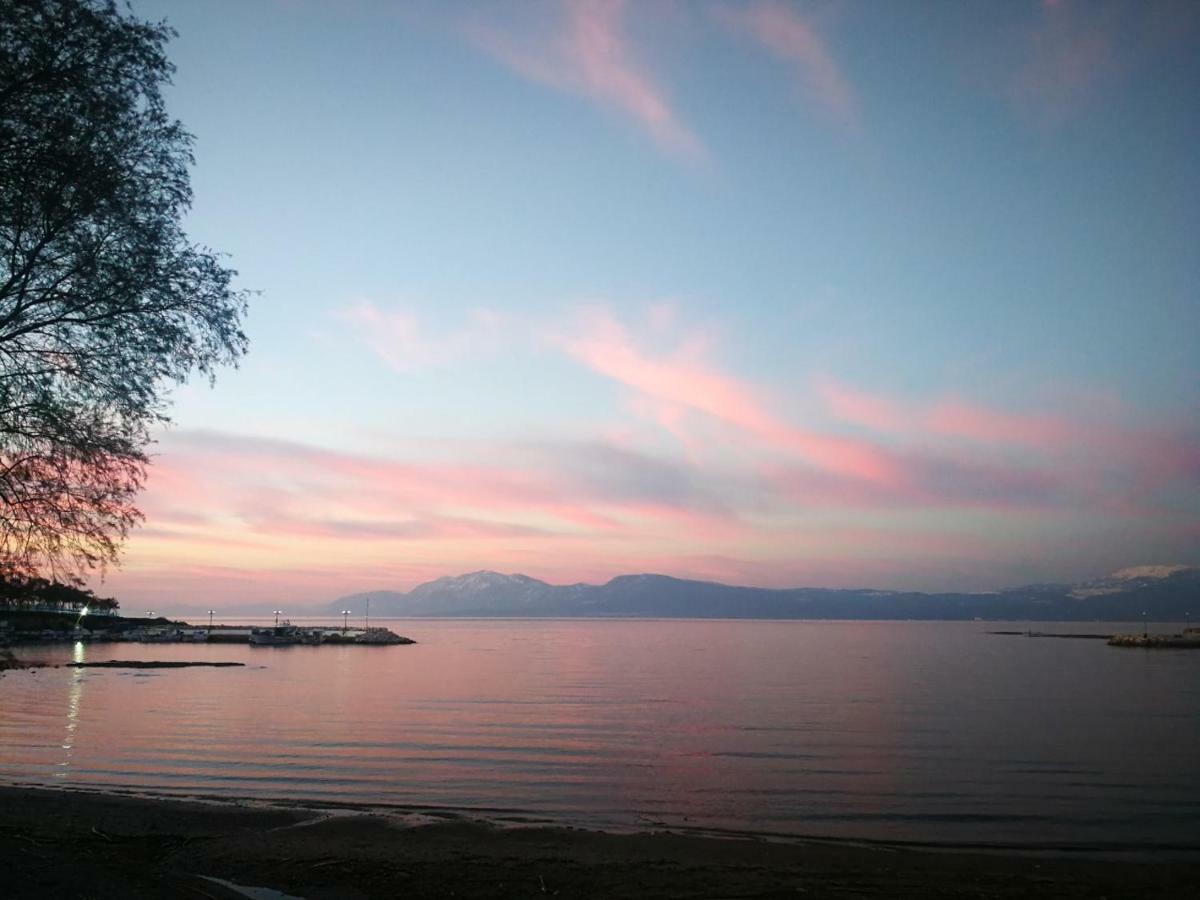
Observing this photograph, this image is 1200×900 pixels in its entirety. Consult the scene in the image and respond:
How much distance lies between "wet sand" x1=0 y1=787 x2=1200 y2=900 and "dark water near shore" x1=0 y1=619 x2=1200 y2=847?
131 inches

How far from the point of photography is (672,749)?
35.0m

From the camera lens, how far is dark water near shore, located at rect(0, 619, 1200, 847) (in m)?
23.5

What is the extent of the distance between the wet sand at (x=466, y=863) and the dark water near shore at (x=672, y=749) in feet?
10.9

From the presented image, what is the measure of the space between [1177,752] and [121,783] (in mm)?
41931

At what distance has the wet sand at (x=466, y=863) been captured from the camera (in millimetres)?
14320

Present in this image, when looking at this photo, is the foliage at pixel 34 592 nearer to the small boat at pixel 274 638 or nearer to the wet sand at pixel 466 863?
the wet sand at pixel 466 863

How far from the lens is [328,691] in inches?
2500

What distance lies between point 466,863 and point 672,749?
2023cm

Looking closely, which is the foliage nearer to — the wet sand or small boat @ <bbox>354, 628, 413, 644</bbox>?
the wet sand

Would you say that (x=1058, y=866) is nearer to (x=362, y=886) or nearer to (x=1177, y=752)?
(x=362, y=886)

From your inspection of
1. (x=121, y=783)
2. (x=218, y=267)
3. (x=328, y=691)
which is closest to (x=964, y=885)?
(x=218, y=267)

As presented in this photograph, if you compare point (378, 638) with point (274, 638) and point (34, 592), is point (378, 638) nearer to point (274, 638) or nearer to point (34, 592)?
point (274, 638)

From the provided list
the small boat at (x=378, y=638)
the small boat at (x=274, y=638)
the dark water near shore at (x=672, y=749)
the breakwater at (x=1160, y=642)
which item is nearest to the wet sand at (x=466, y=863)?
the dark water near shore at (x=672, y=749)

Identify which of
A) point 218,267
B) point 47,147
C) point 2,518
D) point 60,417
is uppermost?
point 47,147
